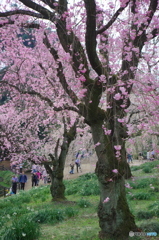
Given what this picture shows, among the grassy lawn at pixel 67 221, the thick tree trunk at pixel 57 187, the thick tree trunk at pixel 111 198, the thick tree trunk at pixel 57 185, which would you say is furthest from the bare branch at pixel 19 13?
the thick tree trunk at pixel 57 187

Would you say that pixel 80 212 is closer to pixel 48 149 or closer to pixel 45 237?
pixel 45 237

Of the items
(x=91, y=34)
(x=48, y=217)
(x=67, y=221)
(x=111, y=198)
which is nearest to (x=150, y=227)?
(x=111, y=198)

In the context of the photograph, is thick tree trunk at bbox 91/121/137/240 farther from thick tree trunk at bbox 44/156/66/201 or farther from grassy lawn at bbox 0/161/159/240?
thick tree trunk at bbox 44/156/66/201

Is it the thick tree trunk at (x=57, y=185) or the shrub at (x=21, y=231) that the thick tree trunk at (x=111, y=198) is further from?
the thick tree trunk at (x=57, y=185)

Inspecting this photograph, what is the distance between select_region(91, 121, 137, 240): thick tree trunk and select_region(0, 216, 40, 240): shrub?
3.89ft

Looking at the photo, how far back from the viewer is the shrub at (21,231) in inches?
165

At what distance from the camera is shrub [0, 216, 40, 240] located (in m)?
4.19

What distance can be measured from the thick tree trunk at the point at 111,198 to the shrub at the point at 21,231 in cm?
119

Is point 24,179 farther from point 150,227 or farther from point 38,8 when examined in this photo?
point 38,8

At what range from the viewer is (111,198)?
4.54 meters

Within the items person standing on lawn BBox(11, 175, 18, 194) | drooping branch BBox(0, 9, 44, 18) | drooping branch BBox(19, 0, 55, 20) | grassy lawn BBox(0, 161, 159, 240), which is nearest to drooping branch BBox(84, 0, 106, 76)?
drooping branch BBox(19, 0, 55, 20)

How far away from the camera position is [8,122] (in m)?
13.8

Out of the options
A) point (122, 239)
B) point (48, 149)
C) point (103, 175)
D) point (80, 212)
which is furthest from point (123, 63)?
point (48, 149)

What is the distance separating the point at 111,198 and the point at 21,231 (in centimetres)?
164
